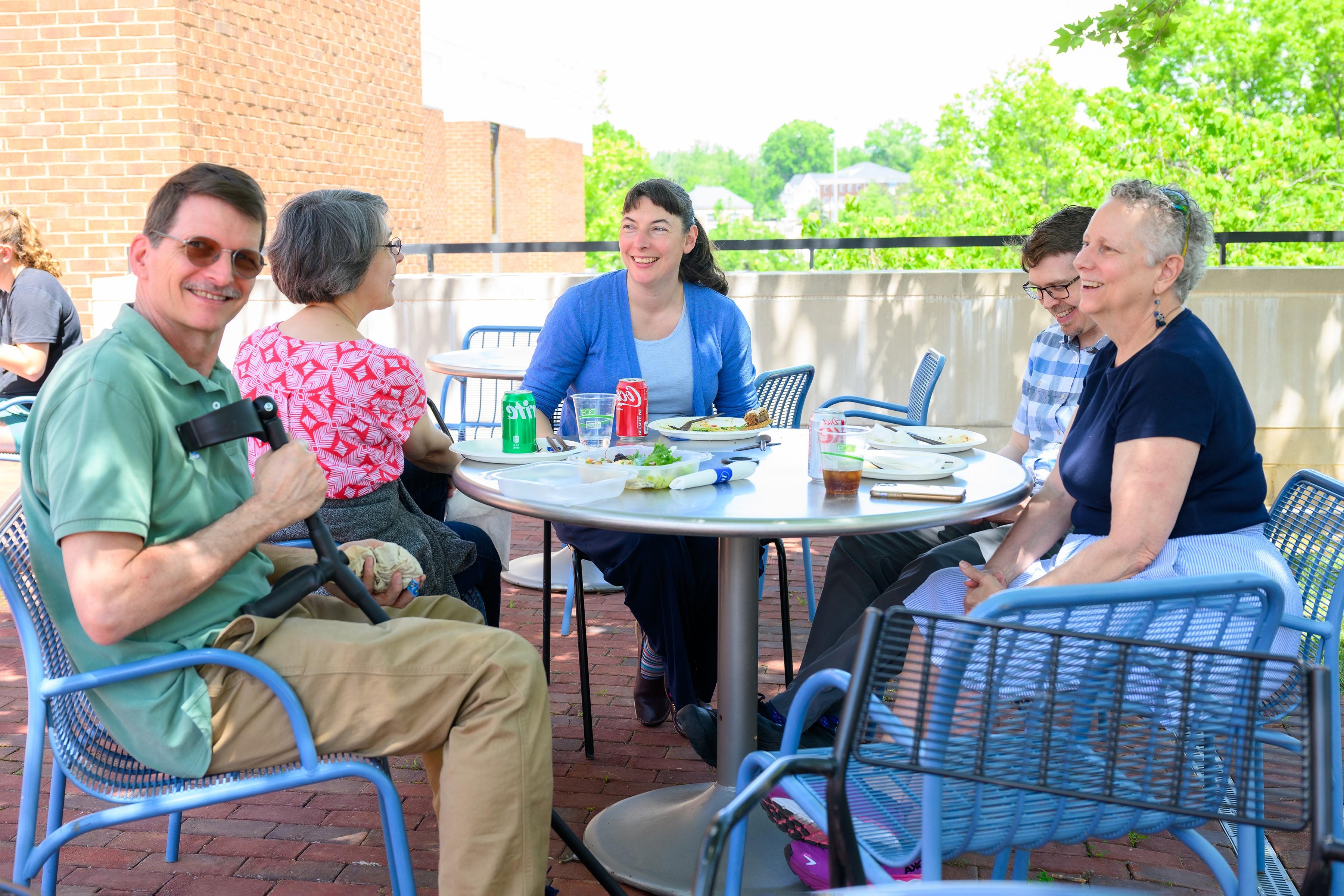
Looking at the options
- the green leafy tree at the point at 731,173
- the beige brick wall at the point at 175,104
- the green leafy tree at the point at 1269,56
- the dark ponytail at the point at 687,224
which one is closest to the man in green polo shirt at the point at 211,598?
the dark ponytail at the point at 687,224

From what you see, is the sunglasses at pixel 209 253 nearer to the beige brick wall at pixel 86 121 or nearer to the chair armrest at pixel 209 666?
the chair armrest at pixel 209 666

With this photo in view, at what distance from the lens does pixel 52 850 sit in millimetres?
1765

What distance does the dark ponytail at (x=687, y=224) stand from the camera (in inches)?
139

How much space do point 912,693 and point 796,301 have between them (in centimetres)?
572

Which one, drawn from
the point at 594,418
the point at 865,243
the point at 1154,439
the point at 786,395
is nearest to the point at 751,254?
the point at 865,243

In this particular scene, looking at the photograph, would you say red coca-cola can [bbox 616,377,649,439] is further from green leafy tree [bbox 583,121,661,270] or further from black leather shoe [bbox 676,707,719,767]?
green leafy tree [bbox 583,121,661,270]

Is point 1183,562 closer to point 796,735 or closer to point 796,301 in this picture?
point 796,735

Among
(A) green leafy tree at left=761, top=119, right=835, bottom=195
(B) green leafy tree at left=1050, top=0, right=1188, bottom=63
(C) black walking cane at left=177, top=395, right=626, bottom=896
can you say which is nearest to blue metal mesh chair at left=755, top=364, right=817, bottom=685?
(B) green leafy tree at left=1050, top=0, right=1188, bottom=63

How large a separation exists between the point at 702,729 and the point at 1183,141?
A: 29518 mm

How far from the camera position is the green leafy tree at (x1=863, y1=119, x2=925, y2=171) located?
10612 cm

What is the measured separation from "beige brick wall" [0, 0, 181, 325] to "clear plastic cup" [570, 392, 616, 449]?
23.9 feet

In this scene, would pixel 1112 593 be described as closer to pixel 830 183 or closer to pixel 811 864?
pixel 811 864

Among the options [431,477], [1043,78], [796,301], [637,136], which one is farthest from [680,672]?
[637,136]

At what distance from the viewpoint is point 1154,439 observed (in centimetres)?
204
